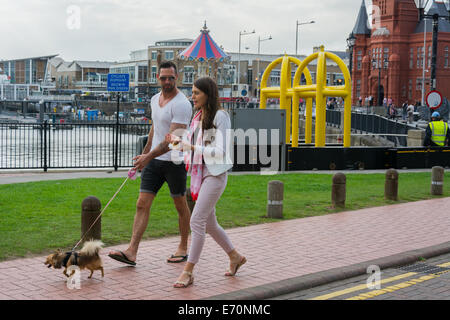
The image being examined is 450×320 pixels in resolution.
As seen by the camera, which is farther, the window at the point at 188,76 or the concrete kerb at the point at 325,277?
the window at the point at 188,76

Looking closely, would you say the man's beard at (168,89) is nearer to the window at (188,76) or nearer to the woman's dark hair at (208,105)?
the woman's dark hair at (208,105)

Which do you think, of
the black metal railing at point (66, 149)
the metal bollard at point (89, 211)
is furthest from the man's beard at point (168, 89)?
the black metal railing at point (66, 149)

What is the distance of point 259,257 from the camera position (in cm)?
741

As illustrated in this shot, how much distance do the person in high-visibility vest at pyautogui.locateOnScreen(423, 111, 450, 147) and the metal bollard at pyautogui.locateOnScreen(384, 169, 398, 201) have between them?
300 inches

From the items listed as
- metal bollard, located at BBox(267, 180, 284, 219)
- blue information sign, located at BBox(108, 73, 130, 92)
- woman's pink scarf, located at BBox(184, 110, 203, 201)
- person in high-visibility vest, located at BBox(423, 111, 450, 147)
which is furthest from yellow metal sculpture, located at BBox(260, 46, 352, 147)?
woman's pink scarf, located at BBox(184, 110, 203, 201)

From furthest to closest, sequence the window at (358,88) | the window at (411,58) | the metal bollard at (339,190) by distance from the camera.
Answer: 1. the window at (358,88)
2. the window at (411,58)
3. the metal bollard at (339,190)

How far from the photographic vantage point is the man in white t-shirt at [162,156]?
6457 millimetres

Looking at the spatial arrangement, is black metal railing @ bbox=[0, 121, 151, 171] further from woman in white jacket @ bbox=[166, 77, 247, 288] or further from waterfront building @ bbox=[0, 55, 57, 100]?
waterfront building @ bbox=[0, 55, 57, 100]

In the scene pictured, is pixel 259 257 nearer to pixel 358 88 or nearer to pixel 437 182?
pixel 437 182

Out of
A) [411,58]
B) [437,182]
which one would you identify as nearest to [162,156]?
[437,182]

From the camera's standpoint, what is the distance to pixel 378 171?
63.5 feet

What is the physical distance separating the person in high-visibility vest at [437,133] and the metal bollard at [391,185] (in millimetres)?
7625

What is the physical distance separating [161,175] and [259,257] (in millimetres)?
1633
